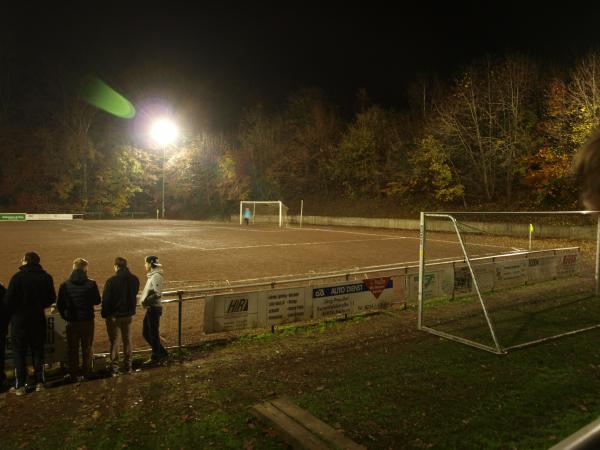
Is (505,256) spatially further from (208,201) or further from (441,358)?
(208,201)

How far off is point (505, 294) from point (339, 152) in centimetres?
3715

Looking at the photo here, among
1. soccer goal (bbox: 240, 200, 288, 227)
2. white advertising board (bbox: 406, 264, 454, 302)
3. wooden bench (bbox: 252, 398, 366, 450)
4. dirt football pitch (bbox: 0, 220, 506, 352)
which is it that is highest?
soccer goal (bbox: 240, 200, 288, 227)

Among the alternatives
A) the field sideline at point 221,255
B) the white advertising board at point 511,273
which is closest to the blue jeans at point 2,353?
the field sideline at point 221,255

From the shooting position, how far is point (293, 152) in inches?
2024

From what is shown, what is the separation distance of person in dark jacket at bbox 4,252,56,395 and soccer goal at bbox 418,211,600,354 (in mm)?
6494

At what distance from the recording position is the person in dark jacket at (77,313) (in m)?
6.79

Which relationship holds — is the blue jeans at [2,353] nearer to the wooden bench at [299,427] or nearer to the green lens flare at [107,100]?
the wooden bench at [299,427]

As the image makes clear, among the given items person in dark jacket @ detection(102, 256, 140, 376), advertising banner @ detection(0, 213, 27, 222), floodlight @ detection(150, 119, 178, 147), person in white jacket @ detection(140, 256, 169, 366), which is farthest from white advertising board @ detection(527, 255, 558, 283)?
advertising banner @ detection(0, 213, 27, 222)

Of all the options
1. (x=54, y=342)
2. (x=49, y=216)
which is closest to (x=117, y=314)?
(x=54, y=342)

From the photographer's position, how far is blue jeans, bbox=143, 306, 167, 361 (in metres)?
7.47

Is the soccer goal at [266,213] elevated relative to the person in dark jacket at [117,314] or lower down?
elevated

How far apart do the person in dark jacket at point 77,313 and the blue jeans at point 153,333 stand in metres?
0.92

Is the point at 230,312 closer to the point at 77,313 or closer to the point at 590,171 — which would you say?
the point at 77,313

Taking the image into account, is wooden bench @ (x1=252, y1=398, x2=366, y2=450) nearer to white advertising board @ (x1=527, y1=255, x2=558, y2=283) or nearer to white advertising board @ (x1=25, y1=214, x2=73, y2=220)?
white advertising board @ (x1=527, y1=255, x2=558, y2=283)
